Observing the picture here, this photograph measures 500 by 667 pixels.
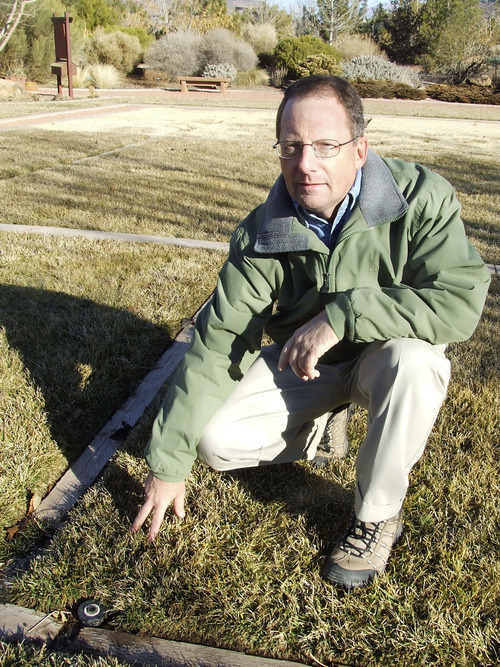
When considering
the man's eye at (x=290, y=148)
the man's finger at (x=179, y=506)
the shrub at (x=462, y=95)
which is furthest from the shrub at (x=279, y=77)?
the man's finger at (x=179, y=506)

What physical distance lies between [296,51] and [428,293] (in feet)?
97.7

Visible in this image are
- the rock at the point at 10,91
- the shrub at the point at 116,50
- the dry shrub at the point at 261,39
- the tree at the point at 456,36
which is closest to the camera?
the rock at the point at 10,91

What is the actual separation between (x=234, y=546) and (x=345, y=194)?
1271 millimetres

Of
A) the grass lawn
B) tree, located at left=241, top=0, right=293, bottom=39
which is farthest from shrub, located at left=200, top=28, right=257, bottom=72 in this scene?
the grass lawn

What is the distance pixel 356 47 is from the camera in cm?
3428

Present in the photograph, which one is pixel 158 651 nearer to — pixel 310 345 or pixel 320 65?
pixel 310 345

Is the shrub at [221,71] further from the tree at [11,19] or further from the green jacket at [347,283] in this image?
the green jacket at [347,283]

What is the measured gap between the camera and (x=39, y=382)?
2.87 m

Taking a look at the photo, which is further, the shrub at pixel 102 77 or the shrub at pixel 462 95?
the shrub at pixel 102 77

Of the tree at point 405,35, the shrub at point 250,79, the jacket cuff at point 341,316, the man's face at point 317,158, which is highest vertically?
the tree at point 405,35

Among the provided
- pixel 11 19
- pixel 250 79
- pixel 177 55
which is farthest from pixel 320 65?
pixel 11 19

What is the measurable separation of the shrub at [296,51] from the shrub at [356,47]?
4847 mm

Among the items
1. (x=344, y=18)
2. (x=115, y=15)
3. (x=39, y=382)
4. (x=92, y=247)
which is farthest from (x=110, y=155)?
(x=344, y=18)

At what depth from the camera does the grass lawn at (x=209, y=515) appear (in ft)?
5.61
